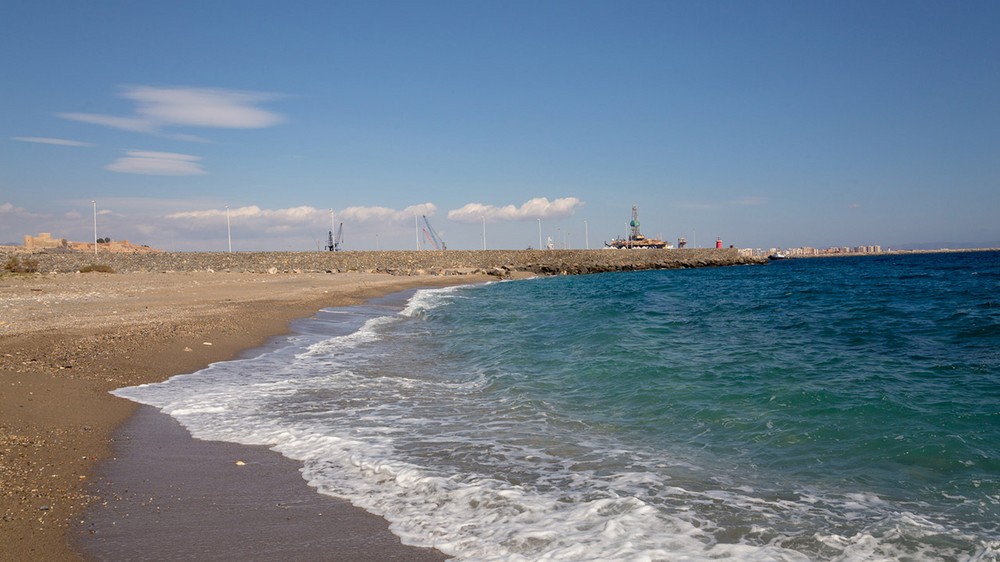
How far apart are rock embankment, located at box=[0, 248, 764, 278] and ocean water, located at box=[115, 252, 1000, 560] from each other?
45014 mm

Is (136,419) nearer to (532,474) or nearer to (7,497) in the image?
(7,497)

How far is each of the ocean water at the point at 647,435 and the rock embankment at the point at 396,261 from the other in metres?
45.0

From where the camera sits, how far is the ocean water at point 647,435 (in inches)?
183

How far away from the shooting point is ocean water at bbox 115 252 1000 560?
4.64m

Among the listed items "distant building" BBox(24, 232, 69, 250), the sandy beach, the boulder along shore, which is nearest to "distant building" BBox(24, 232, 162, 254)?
"distant building" BBox(24, 232, 69, 250)

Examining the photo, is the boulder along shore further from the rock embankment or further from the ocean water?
the rock embankment

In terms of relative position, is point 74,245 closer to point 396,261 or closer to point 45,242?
point 45,242

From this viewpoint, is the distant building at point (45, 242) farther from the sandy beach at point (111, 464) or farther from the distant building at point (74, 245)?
the sandy beach at point (111, 464)

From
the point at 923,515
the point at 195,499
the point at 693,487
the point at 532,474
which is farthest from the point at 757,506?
the point at 195,499

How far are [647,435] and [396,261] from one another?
6851cm

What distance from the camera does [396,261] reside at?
7462cm

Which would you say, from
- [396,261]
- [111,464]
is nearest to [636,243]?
[396,261]

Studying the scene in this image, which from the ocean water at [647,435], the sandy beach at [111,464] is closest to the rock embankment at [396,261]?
the sandy beach at [111,464]

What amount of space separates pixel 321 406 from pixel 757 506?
5.77 meters
